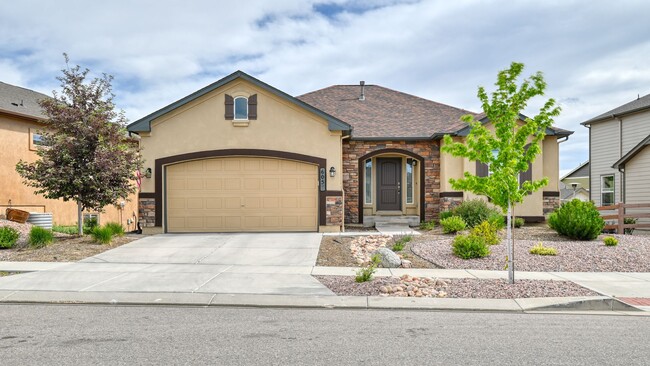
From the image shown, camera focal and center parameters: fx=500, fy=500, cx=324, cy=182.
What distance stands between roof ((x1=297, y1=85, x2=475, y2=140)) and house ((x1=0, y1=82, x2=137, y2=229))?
10838 millimetres

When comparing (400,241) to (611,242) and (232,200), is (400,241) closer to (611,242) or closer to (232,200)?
(611,242)

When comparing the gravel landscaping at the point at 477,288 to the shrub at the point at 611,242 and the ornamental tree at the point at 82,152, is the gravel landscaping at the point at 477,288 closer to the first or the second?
the shrub at the point at 611,242

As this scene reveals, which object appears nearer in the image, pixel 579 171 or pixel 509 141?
pixel 509 141

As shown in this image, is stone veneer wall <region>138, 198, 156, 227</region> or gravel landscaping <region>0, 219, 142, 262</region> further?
stone veneer wall <region>138, 198, 156, 227</region>

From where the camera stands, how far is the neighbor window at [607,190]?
23922mm

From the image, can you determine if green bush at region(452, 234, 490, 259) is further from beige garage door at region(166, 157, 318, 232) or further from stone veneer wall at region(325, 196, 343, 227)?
beige garage door at region(166, 157, 318, 232)

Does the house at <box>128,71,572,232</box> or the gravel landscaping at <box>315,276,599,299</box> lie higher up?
the house at <box>128,71,572,232</box>

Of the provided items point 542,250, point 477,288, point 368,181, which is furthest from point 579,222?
point 368,181

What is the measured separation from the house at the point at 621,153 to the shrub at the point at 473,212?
766cm

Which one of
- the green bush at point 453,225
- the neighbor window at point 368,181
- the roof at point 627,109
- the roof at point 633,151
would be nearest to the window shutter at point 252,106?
the neighbor window at point 368,181

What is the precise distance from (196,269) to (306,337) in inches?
220

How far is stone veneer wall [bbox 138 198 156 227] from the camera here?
1688 cm

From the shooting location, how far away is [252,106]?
1717cm

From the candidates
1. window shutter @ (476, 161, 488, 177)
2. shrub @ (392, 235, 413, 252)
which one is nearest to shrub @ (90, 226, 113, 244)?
shrub @ (392, 235, 413, 252)
